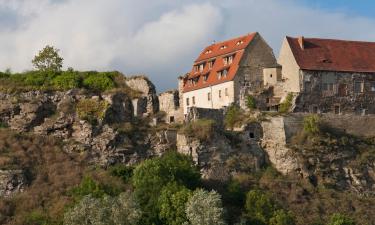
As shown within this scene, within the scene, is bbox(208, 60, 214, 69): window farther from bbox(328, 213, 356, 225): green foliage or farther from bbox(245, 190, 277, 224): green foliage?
bbox(328, 213, 356, 225): green foliage

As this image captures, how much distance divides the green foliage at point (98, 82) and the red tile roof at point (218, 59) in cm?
715

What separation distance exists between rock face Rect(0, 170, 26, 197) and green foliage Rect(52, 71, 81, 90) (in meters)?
10.2

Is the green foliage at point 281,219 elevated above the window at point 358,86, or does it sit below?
below

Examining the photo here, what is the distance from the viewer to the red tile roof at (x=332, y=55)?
8756 centimetres

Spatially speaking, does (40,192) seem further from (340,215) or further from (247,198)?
(340,215)

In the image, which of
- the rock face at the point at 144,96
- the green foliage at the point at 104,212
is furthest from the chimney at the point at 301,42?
the green foliage at the point at 104,212

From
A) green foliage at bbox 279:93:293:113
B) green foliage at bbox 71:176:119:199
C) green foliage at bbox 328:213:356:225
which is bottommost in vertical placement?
green foliage at bbox 328:213:356:225

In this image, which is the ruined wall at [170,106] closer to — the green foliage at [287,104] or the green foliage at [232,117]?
the green foliage at [232,117]

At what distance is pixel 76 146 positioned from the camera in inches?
3150

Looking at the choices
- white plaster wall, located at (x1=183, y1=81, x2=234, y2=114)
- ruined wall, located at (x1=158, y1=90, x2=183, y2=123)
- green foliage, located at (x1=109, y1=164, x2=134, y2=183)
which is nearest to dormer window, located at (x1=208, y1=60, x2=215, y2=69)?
white plaster wall, located at (x1=183, y1=81, x2=234, y2=114)

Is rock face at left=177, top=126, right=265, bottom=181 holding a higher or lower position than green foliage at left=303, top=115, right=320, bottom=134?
lower

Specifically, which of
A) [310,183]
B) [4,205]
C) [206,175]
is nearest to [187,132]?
[206,175]

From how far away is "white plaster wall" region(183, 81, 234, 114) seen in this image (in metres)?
87.1

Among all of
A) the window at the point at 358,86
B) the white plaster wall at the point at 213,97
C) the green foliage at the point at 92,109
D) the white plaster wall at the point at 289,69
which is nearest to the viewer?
the green foliage at the point at 92,109
